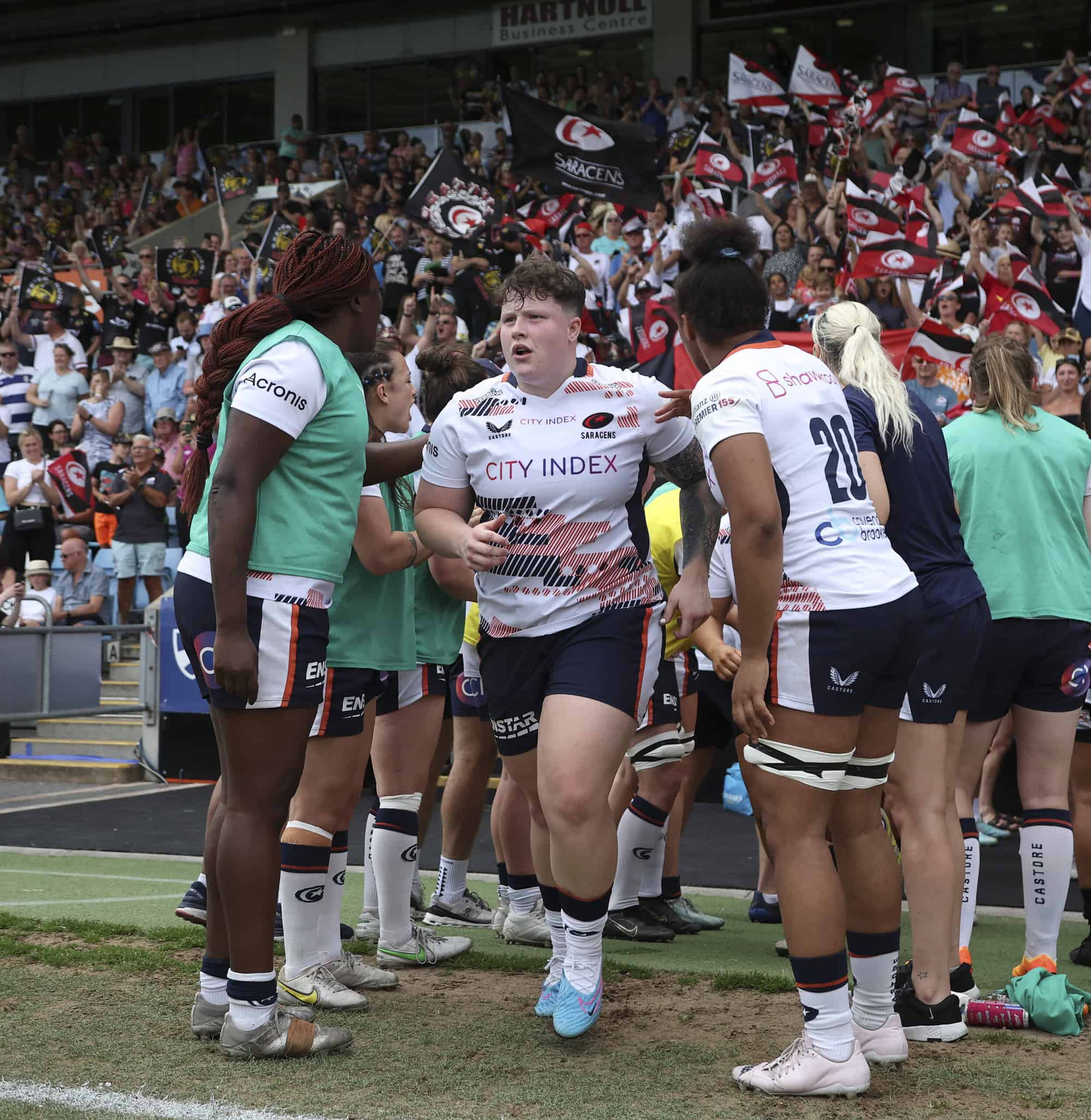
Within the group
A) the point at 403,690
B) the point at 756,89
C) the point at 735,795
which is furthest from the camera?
the point at 756,89

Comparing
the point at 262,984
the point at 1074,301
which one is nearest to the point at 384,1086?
the point at 262,984

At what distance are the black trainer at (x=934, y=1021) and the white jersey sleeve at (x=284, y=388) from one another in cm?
238

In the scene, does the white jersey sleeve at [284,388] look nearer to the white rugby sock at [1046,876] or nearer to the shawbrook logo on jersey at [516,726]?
the shawbrook logo on jersey at [516,726]

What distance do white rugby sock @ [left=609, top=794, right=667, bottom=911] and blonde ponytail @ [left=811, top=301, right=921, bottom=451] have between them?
2079 mm

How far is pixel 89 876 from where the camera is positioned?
7457 mm

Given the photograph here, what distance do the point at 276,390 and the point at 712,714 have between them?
3520 mm

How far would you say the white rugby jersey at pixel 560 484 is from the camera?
415cm

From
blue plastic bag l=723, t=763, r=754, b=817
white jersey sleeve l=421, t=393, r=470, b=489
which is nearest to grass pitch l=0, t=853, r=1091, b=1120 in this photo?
white jersey sleeve l=421, t=393, r=470, b=489

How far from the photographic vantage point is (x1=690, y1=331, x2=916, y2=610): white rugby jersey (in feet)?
11.8

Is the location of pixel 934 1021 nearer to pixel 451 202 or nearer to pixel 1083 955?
pixel 1083 955

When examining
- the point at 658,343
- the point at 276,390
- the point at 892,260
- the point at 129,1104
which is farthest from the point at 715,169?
the point at 129,1104

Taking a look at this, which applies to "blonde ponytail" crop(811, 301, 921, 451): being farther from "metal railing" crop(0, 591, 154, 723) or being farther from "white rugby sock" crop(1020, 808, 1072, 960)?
"metal railing" crop(0, 591, 154, 723)

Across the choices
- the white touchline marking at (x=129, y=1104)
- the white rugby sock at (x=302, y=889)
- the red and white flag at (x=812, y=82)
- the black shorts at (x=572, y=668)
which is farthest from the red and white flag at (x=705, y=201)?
the white touchline marking at (x=129, y=1104)

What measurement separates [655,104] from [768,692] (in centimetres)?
1953
